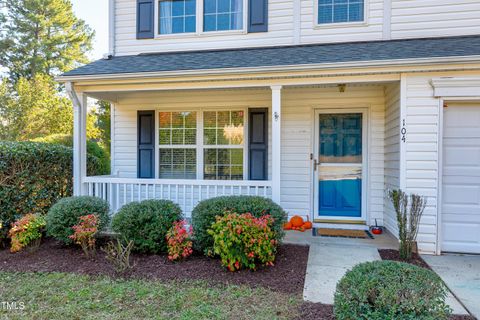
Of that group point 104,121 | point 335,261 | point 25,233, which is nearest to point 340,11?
point 335,261

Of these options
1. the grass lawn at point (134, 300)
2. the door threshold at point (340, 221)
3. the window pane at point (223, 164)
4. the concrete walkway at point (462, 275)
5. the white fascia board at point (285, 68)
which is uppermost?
the white fascia board at point (285, 68)

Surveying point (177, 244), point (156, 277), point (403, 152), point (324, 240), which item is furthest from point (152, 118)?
point (403, 152)

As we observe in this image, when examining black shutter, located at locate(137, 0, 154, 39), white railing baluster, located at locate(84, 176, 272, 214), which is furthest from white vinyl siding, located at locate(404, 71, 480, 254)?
black shutter, located at locate(137, 0, 154, 39)

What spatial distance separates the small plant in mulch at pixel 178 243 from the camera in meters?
3.77

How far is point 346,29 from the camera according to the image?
545 cm

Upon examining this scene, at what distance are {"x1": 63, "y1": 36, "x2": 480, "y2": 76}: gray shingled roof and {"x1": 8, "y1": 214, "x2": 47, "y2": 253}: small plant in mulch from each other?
2362mm

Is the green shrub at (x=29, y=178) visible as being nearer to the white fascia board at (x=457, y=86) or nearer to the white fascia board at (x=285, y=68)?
the white fascia board at (x=285, y=68)

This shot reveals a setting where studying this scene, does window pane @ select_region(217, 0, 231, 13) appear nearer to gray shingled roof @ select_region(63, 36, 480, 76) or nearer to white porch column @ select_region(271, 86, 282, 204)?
gray shingled roof @ select_region(63, 36, 480, 76)

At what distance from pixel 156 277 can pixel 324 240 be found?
2596mm

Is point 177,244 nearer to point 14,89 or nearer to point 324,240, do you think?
point 324,240

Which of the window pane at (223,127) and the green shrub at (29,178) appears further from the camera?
the window pane at (223,127)

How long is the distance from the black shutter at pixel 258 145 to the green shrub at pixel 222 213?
1693 mm

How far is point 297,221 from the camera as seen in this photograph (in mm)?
5363

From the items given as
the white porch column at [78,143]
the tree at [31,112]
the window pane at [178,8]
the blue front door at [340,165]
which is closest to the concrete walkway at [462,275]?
the blue front door at [340,165]
